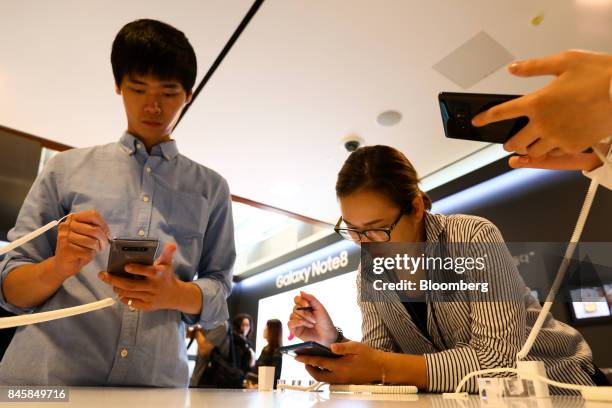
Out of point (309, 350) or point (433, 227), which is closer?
point (309, 350)

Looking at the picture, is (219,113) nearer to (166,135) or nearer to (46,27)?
(46,27)

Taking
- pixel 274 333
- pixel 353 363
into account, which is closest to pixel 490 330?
pixel 353 363

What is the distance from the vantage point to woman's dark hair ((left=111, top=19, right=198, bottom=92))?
4.05ft

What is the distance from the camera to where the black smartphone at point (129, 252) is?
2.91 ft

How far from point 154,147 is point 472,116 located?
0.96 m

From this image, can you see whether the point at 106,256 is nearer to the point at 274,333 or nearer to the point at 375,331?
the point at 375,331

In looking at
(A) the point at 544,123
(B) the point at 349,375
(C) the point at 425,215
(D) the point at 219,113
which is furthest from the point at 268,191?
(A) the point at 544,123

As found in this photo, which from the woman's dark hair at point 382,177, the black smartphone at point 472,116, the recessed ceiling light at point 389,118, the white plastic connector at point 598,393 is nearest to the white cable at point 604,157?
the black smartphone at point 472,116

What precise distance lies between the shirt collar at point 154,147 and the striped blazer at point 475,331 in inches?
33.9

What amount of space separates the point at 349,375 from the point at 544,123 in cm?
80

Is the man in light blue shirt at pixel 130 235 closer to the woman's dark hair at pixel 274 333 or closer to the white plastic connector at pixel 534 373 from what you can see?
the white plastic connector at pixel 534 373

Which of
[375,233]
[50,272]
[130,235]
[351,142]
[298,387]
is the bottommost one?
[298,387]

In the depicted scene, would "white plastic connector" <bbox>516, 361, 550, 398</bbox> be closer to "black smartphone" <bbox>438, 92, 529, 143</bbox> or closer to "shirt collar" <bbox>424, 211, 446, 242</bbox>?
"black smartphone" <bbox>438, 92, 529, 143</bbox>

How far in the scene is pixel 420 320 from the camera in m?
1.40
